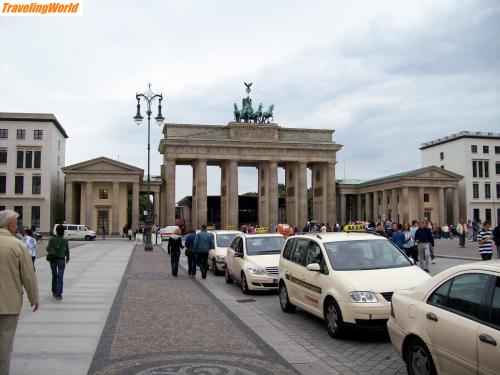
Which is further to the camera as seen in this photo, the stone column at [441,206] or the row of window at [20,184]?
the stone column at [441,206]

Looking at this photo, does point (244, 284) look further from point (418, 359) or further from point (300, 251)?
point (418, 359)

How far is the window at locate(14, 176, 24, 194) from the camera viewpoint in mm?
65938

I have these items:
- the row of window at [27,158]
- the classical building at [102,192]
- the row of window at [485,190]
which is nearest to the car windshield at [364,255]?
the classical building at [102,192]

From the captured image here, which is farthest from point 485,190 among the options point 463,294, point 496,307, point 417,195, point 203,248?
point 496,307

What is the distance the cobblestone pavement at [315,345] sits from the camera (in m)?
7.08

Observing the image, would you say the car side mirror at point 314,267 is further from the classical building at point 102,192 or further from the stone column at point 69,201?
the stone column at point 69,201

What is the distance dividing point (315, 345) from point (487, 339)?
3.99m

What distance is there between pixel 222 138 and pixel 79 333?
210 ft

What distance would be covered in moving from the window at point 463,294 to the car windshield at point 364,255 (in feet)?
11.6

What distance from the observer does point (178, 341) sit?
8.47 meters

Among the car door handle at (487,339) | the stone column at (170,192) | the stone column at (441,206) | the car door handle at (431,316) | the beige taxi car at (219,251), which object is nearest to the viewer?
the car door handle at (487,339)

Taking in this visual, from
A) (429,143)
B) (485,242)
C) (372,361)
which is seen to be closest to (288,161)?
(429,143)

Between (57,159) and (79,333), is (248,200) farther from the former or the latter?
(79,333)

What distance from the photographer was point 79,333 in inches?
359
